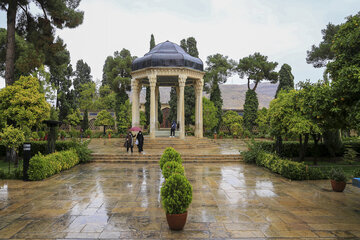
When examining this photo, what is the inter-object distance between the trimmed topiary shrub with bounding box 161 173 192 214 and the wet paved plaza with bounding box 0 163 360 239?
0.49 metres

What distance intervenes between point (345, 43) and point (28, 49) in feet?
53.7

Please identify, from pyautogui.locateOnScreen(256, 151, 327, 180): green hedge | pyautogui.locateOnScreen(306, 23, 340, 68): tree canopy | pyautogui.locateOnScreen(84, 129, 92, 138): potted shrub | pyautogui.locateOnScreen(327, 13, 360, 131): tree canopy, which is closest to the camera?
pyautogui.locateOnScreen(327, 13, 360, 131): tree canopy

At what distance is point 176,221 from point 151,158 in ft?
34.4

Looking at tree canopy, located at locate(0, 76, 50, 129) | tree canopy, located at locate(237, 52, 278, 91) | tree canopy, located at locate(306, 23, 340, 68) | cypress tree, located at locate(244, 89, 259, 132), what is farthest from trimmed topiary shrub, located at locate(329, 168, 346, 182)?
tree canopy, located at locate(237, 52, 278, 91)

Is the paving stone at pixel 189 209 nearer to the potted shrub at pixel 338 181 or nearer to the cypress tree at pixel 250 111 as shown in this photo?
the potted shrub at pixel 338 181

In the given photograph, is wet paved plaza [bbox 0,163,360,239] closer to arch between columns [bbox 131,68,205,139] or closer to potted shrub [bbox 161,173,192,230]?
potted shrub [bbox 161,173,192,230]

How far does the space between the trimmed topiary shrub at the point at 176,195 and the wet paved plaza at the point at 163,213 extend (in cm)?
49

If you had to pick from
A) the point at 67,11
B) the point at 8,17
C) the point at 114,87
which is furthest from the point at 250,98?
the point at 8,17

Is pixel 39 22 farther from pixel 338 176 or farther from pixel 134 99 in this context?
pixel 338 176

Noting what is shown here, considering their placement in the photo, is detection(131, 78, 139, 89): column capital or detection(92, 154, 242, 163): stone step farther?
detection(131, 78, 139, 89): column capital

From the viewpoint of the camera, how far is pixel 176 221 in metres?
5.01

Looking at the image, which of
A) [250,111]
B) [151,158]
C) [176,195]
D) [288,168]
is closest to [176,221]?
[176,195]

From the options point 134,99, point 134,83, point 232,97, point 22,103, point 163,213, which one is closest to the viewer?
point 163,213

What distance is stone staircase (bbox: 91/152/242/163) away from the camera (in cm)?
1508
